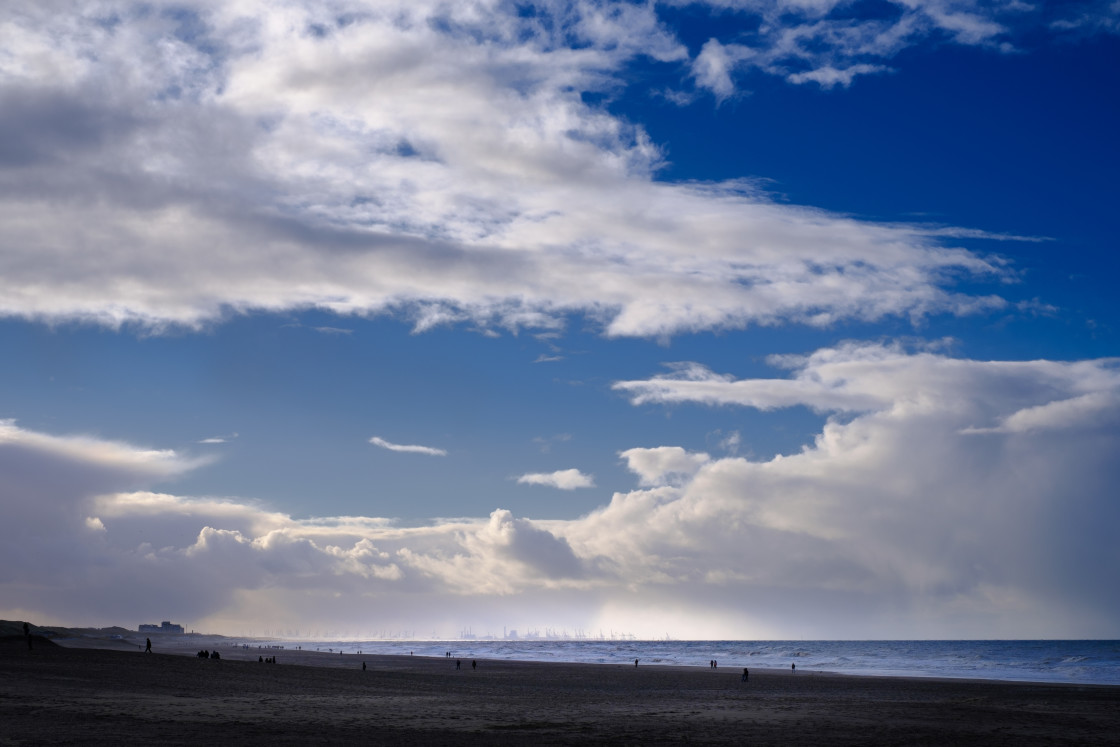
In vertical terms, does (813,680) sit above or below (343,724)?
below

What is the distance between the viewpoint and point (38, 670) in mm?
47156

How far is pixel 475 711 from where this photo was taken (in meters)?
36.8

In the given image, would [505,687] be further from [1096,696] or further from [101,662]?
[1096,696]

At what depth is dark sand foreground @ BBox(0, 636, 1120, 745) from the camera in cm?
2752

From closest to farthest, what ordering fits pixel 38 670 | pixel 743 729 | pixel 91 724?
pixel 91 724, pixel 743 729, pixel 38 670

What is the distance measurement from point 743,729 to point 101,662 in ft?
152

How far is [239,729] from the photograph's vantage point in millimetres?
27547

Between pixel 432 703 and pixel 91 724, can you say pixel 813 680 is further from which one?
→ pixel 91 724

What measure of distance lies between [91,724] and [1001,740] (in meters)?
31.1

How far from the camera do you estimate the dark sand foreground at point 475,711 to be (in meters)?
27.5

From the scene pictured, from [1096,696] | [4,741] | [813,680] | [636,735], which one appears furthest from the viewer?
[813,680]

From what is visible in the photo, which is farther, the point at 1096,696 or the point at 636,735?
the point at 1096,696

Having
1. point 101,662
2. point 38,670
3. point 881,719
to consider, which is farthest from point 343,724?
point 101,662

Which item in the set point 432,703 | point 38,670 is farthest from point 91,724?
point 38,670
